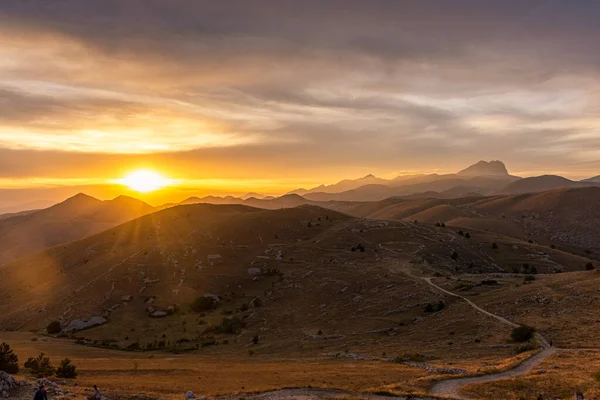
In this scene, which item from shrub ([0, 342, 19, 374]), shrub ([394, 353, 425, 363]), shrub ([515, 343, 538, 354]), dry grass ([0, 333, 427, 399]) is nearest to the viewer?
dry grass ([0, 333, 427, 399])

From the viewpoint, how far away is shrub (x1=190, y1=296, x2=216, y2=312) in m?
76.2

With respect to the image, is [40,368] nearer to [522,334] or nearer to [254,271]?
[522,334]

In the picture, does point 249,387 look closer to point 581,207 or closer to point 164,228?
point 164,228

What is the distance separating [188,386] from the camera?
1235 inches

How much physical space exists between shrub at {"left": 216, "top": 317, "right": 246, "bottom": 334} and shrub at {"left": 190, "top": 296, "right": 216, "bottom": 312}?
9568mm

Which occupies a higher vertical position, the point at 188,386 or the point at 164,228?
the point at 164,228

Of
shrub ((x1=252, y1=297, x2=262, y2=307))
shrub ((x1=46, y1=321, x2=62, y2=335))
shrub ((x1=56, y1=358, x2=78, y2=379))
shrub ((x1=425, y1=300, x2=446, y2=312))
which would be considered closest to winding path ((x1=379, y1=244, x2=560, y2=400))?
shrub ((x1=425, y1=300, x2=446, y2=312))

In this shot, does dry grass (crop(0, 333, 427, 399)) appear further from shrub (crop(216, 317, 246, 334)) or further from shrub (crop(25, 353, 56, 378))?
shrub (crop(216, 317, 246, 334))

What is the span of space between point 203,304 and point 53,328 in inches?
970

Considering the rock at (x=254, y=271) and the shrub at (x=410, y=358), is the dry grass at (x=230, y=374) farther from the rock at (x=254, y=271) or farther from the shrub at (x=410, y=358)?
the rock at (x=254, y=271)

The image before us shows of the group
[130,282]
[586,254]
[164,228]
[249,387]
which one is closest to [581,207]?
[586,254]

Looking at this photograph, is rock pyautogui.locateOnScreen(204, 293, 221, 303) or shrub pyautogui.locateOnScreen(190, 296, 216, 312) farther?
rock pyautogui.locateOnScreen(204, 293, 221, 303)

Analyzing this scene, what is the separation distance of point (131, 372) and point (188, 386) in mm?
8687

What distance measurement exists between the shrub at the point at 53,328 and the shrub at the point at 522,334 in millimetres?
68459
